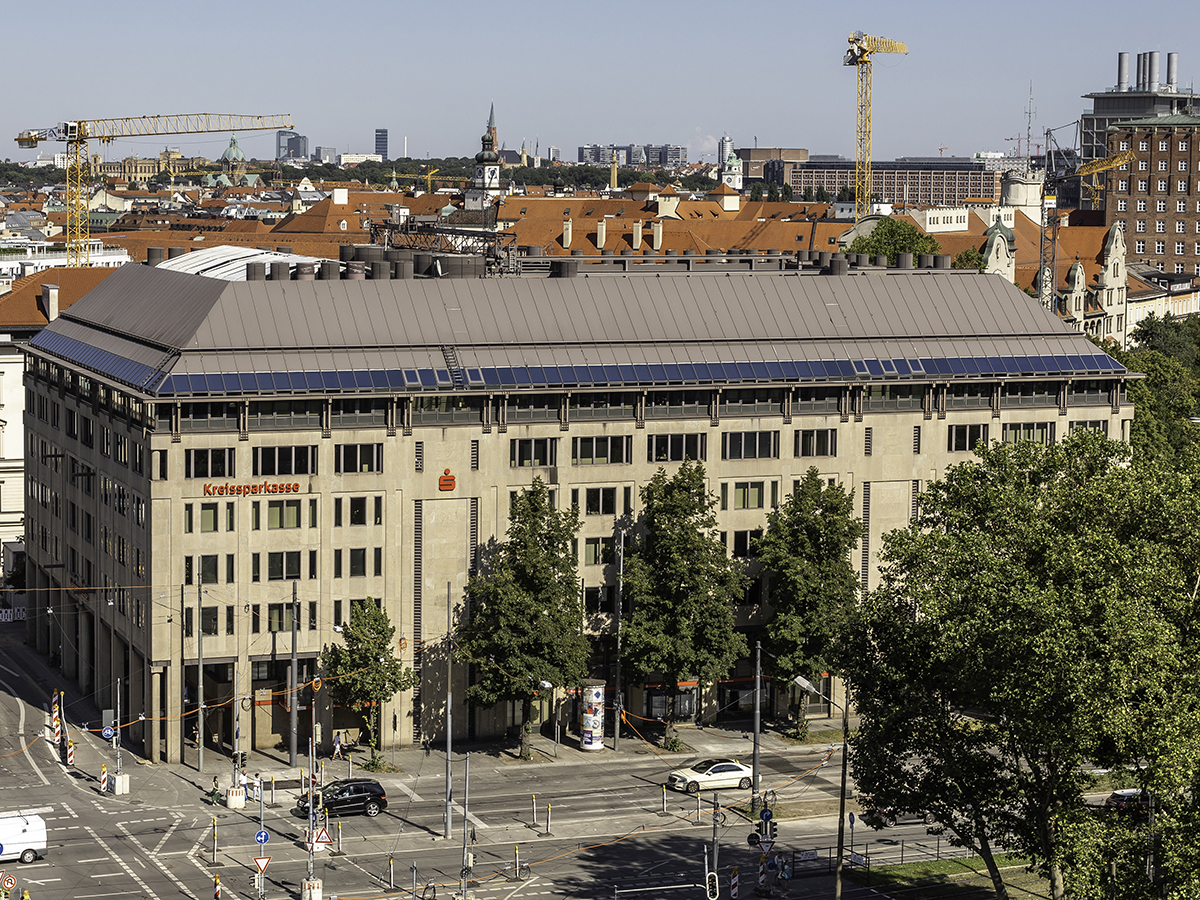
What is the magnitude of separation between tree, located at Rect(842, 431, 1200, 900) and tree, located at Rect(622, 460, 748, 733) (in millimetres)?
27144

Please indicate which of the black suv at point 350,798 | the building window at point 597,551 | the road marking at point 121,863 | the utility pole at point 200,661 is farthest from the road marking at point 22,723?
the building window at point 597,551

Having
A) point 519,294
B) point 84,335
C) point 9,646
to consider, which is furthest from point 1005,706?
point 9,646

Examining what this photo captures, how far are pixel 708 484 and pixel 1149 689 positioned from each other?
51.4m

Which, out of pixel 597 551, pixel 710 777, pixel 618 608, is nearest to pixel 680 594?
pixel 618 608

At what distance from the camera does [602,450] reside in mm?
122438

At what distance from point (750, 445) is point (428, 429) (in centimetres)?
2048

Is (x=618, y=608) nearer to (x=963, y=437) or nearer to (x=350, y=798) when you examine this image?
(x=350, y=798)

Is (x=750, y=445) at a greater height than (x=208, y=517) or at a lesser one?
greater

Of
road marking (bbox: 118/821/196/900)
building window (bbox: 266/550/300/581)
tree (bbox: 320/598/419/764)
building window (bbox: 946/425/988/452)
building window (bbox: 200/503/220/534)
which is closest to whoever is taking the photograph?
road marking (bbox: 118/821/196/900)

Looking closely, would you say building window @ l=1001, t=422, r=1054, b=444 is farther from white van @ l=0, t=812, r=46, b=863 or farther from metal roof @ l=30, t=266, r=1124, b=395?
white van @ l=0, t=812, r=46, b=863

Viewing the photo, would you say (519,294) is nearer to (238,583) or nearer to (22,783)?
(238,583)

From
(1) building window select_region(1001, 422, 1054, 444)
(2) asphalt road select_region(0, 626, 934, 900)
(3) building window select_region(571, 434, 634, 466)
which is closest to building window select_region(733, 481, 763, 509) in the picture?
(3) building window select_region(571, 434, 634, 466)

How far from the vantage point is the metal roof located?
387 feet

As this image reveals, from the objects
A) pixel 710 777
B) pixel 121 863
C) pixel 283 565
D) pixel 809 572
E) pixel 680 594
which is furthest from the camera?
pixel 809 572
